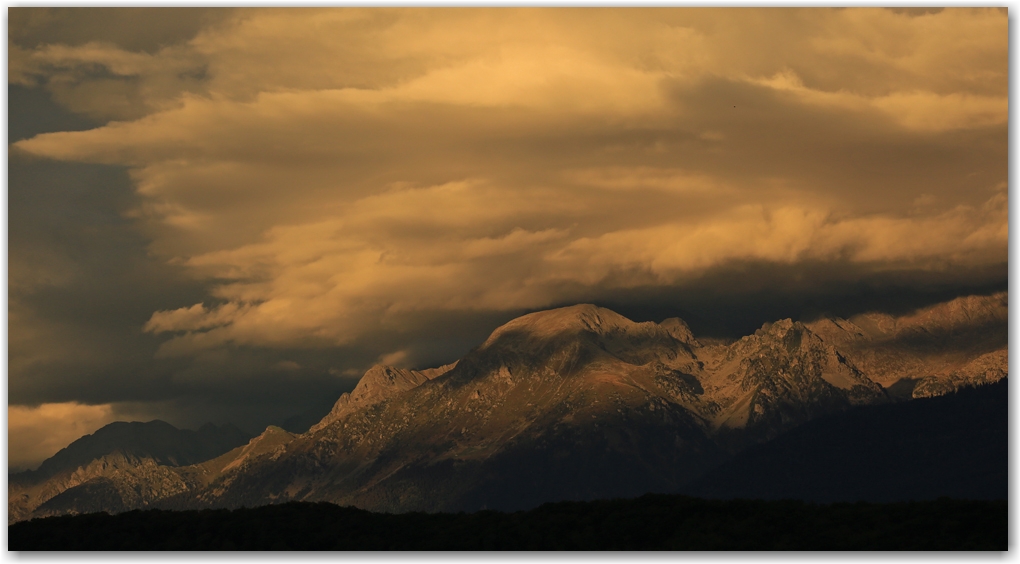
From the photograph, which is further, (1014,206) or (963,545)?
(1014,206)

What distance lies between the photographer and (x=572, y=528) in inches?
3772

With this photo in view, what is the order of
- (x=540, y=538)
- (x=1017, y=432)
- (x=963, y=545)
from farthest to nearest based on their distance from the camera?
(x=540, y=538), (x=1017, y=432), (x=963, y=545)

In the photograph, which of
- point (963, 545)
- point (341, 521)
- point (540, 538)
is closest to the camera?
point (963, 545)

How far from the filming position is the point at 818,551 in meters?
82.4

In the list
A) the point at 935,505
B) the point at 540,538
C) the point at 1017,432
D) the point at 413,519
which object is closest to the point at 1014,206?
the point at 1017,432

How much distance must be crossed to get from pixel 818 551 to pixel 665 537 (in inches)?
510

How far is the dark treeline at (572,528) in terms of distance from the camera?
85000 mm

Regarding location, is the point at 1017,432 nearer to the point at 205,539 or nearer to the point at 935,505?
the point at 935,505

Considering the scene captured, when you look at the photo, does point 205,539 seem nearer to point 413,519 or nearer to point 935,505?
point 413,519

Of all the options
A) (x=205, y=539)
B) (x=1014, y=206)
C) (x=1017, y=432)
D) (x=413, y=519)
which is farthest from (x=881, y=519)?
(x=205, y=539)

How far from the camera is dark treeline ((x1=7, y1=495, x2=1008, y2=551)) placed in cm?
8500

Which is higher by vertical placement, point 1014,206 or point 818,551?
point 1014,206

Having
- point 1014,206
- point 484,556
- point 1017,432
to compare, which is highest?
point 1014,206

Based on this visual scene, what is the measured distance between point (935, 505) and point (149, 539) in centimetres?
6228
